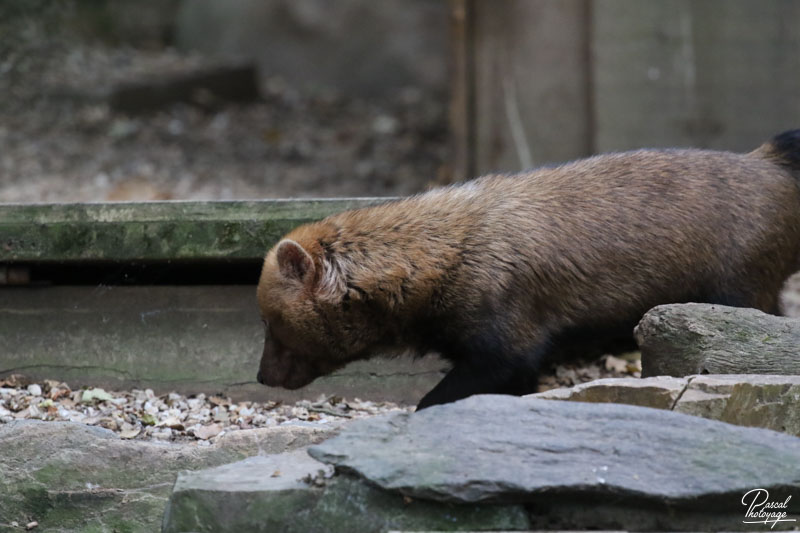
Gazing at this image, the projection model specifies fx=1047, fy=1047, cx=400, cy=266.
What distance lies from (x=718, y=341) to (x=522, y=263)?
1.03 m

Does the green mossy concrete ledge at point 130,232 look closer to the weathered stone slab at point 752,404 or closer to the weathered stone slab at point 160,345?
the weathered stone slab at point 160,345

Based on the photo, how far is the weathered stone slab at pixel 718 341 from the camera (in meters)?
4.02

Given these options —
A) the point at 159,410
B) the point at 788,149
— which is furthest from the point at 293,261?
the point at 788,149

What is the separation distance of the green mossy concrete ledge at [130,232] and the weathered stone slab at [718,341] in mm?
2139

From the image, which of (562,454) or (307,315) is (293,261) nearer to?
(307,315)

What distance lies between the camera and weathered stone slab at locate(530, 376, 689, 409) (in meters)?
3.71

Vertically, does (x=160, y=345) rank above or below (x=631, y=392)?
below

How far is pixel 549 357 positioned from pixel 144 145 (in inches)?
334

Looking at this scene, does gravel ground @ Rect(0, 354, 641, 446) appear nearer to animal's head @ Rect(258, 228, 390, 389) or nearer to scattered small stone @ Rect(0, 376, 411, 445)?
scattered small stone @ Rect(0, 376, 411, 445)

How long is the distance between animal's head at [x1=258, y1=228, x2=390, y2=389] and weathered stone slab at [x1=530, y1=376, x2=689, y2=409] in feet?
4.01

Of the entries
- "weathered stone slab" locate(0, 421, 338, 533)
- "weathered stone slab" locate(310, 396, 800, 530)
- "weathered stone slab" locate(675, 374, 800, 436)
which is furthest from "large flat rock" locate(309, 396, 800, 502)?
"weathered stone slab" locate(0, 421, 338, 533)

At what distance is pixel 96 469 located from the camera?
12.9 ft

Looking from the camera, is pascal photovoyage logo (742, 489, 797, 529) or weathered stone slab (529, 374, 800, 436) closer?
pascal photovoyage logo (742, 489, 797, 529)

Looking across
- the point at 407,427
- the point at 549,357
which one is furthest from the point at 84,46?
the point at 407,427
